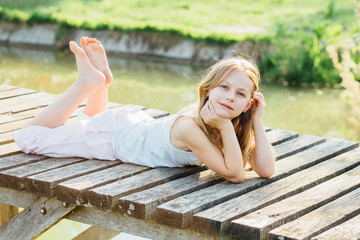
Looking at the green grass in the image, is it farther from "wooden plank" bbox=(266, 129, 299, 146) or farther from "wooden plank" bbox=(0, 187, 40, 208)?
"wooden plank" bbox=(0, 187, 40, 208)

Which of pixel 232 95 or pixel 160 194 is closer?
pixel 160 194

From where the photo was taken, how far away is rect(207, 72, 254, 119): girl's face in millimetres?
3111

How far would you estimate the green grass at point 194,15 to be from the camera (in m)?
9.61

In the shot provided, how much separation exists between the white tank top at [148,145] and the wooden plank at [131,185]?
6 centimetres

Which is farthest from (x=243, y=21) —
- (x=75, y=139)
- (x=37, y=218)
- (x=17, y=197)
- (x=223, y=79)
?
(x=37, y=218)

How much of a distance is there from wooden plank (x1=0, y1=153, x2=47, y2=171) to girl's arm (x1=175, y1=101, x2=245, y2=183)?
0.85 m

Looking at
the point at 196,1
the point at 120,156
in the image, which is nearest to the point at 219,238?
the point at 120,156

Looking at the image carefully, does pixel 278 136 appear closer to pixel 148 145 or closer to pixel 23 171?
pixel 148 145

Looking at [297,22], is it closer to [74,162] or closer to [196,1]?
[196,1]

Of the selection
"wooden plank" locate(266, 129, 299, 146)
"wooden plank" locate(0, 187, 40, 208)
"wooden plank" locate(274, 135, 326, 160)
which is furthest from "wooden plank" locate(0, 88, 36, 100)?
"wooden plank" locate(274, 135, 326, 160)

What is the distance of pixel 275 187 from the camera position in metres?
A: 3.17

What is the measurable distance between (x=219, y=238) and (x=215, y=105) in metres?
0.71

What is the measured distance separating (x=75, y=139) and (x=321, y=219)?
1.47 meters

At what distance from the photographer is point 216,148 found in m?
3.18
